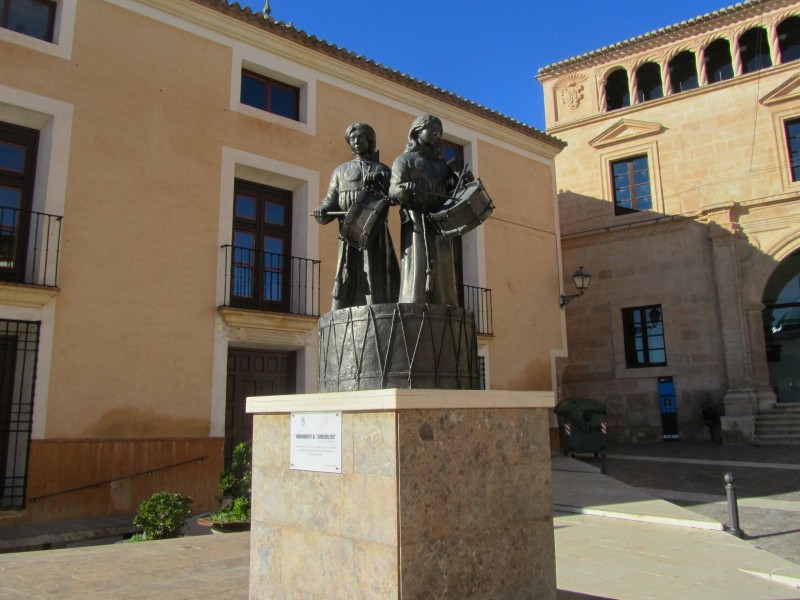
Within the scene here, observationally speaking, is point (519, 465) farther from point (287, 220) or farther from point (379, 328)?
point (287, 220)

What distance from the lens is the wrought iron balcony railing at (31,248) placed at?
873cm

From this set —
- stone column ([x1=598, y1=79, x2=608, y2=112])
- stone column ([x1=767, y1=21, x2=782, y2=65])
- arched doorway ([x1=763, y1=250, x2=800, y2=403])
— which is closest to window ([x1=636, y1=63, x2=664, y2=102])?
stone column ([x1=598, y1=79, x2=608, y2=112])

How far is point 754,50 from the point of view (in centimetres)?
1823

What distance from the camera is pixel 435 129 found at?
419 centimetres

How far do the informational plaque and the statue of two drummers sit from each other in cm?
86

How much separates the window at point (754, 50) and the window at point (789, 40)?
1.20 ft

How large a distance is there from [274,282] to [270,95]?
11.3 ft

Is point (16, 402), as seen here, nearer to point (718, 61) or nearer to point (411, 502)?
point (411, 502)

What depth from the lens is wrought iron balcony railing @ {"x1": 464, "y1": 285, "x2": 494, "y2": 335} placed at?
13953 millimetres

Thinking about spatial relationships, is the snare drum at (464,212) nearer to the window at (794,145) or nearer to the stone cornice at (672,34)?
the window at (794,145)

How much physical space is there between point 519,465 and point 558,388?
40.2 feet

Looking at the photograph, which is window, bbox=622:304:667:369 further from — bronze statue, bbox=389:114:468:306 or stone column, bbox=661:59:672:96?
bronze statue, bbox=389:114:468:306

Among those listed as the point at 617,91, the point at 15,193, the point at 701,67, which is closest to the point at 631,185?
the point at 617,91

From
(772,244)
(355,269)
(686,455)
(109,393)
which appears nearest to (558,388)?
(686,455)
